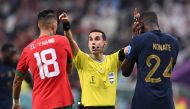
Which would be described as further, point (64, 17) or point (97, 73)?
point (97, 73)

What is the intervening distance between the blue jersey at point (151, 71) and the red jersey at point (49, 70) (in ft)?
3.07

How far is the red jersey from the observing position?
429 inches

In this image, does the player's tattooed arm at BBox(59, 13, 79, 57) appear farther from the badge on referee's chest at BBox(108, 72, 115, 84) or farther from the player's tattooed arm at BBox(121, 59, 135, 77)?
the player's tattooed arm at BBox(121, 59, 135, 77)

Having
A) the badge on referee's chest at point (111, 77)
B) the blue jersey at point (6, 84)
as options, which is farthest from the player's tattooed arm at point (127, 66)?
the blue jersey at point (6, 84)

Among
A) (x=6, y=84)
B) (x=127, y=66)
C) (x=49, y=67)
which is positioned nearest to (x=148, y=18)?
(x=127, y=66)

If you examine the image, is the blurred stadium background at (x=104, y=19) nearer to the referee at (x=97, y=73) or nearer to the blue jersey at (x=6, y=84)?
the blue jersey at (x=6, y=84)

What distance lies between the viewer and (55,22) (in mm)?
11156

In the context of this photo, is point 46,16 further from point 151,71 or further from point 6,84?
point 6,84

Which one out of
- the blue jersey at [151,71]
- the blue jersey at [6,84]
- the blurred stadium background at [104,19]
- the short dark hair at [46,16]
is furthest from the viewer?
the blurred stadium background at [104,19]

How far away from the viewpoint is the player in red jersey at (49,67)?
10906mm

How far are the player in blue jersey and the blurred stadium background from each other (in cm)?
1057

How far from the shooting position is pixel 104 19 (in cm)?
2345

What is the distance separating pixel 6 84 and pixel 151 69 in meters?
4.30

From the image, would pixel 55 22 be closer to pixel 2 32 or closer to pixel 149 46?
pixel 149 46
